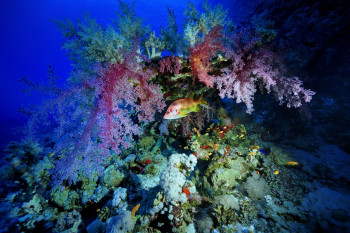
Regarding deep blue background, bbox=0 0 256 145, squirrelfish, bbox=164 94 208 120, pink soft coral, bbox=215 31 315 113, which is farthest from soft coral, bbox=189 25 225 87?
deep blue background, bbox=0 0 256 145

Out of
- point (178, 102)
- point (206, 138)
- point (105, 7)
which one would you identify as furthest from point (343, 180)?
point (105, 7)

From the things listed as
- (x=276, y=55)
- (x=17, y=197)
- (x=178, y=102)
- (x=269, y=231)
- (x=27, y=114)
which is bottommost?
(x=269, y=231)

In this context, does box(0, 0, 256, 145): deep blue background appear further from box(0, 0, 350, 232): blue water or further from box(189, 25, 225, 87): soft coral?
box(189, 25, 225, 87): soft coral

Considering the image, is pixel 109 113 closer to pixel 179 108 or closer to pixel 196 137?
pixel 179 108

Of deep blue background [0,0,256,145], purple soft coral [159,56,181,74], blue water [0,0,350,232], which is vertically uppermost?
deep blue background [0,0,256,145]

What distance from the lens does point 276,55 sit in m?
2.63

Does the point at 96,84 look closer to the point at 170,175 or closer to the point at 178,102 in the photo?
the point at 178,102

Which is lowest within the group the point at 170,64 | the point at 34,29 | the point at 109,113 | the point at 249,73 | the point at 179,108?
the point at 179,108

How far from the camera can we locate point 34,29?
3216 inches

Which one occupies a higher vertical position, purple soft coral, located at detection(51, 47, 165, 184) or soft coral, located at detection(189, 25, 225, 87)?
soft coral, located at detection(189, 25, 225, 87)

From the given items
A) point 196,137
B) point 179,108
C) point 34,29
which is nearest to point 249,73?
point 179,108

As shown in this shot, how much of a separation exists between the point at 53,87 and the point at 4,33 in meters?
123

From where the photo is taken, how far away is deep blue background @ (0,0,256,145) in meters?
63.3

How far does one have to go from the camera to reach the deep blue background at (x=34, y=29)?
6328 centimetres
